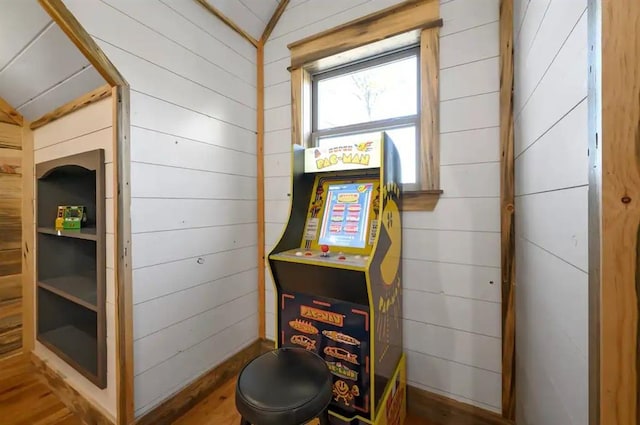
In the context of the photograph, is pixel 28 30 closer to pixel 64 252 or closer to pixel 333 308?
pixel 64 252

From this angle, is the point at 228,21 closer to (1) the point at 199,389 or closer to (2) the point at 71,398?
(1) the point at 199,389

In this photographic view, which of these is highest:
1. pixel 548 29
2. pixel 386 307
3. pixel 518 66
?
pixel 518 66

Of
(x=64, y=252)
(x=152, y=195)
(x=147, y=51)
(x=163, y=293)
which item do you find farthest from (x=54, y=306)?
(x=147, y=51)

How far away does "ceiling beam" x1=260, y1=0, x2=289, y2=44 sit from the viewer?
1.98 meters

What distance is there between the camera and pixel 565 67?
0.65 meters

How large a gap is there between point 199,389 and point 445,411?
1.48 meters

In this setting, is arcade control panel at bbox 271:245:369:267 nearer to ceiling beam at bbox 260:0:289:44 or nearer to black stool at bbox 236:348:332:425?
black stool at bbox 236:348:332:425

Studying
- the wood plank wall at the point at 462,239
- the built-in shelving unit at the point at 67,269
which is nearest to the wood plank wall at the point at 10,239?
the built-in shelving unit at the point at 67,269

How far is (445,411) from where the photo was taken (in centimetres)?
150

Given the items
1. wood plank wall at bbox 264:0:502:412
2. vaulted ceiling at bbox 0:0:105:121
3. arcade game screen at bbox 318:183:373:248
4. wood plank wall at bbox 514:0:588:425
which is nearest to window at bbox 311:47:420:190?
wood plank wall at bbox 264:0:502:412

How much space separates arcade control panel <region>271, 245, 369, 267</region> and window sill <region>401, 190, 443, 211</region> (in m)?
0.53

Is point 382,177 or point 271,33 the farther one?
point 271,33

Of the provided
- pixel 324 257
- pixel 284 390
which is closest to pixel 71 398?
pixel 284 390

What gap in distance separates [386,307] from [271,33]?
84.2 inches
